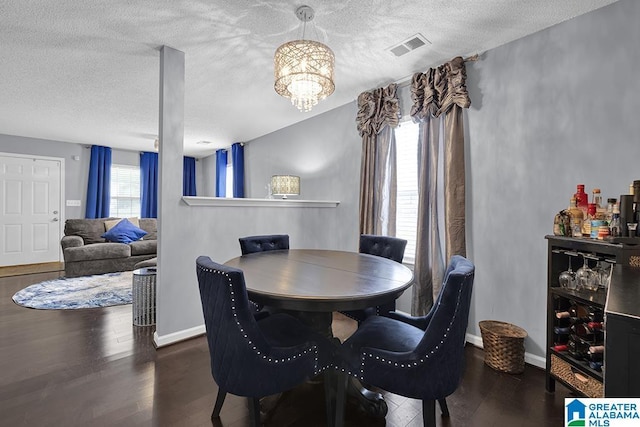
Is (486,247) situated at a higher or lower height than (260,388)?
higher

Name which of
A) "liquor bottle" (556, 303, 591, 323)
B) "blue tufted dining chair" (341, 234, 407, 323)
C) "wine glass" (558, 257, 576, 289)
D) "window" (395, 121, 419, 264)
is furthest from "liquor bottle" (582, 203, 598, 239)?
"window" (395, 121, 419, 264)

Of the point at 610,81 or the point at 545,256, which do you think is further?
the point at 545,256

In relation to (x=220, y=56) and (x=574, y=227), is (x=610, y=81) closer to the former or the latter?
(x=574, y=227)

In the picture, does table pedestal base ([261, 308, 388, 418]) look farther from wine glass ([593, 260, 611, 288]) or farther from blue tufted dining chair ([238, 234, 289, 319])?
wine glass ([593, 260, 611, 288])

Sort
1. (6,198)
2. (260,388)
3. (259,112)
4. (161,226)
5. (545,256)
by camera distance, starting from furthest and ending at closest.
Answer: (6,198) < (259,112) < (161,226) < (545,256) < (260,388)

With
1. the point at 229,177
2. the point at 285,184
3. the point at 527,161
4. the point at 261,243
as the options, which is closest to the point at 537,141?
the point at 527,161

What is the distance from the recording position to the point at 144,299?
9.52ft

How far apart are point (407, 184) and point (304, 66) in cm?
175

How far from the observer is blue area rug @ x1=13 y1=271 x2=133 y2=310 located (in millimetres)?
3412

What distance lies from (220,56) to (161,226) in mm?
1579

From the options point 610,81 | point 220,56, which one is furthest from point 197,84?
point 610,81

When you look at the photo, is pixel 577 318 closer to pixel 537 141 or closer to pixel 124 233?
pixel 537 141

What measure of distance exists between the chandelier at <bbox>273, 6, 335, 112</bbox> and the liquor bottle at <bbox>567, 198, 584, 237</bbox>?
1762 millimetres

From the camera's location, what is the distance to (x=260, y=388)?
127 cm
